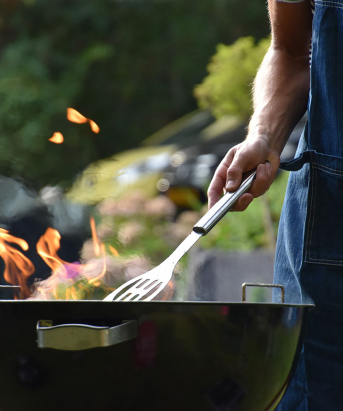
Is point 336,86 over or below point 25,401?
over

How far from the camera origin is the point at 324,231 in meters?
0.93

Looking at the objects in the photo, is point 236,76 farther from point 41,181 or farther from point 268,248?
point 41,181

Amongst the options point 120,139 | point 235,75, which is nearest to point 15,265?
point 235,75

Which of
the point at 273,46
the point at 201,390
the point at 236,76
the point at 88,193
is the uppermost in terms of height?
the point at 236,76

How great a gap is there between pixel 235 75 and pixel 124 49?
10.2 metres

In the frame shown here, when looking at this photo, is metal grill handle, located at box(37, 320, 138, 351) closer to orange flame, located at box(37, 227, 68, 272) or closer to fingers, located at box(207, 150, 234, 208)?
fingers, located at box(207, 150, 234, 208)

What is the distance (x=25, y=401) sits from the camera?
71cm

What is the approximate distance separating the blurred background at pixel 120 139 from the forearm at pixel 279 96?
1.49 ft

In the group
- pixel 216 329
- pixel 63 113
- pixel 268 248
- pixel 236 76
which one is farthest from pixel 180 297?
pixel 63 113

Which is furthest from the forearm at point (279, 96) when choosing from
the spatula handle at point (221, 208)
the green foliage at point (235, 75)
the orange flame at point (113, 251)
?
the green foliage at point (235, 75)

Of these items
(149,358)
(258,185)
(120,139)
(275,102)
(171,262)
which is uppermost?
(120,139)

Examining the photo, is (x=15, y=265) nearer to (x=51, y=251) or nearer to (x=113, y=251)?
(x=51, y=251)

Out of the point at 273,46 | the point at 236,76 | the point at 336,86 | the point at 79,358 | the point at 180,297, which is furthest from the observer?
the point at 236,76

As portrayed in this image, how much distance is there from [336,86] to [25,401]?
68cm
